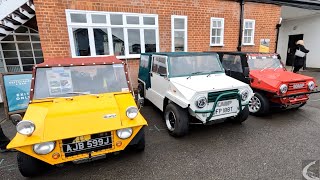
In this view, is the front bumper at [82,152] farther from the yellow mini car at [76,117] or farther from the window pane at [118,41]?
the window pane at [118,41]

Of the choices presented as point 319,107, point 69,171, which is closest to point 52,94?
point 69,171

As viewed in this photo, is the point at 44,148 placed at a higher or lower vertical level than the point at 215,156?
higher

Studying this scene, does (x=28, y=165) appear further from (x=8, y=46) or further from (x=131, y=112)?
(x=8, y=46)

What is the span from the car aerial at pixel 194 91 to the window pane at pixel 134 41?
266 centimetres

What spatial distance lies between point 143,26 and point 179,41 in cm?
185

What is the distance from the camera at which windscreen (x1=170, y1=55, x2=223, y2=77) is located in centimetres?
421

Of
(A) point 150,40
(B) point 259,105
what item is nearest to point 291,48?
(B) point 259,105

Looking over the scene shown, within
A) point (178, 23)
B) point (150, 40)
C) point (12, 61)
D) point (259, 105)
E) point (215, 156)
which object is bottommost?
point (215, 156)

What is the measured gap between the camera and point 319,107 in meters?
5.39

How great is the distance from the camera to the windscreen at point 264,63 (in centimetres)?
533

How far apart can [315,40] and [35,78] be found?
1541 centimetres

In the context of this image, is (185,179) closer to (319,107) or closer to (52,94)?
(52,94)

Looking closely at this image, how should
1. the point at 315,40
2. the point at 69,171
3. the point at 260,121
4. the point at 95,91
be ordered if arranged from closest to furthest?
the point at 69,171
the point at 95,91
the point at 260,121
the point at 315,40

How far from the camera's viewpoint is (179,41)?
26.5ft
